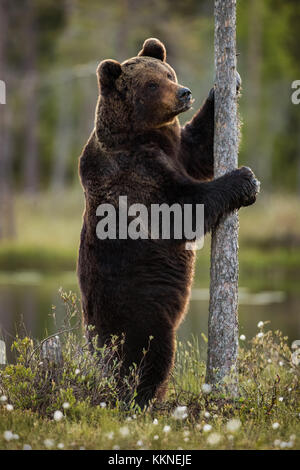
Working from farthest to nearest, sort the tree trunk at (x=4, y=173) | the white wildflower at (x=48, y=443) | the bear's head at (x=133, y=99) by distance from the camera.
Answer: the tree trunk at (x=4, y=173)
the bear's head at (x=133, y=99)
the white wildflower at (x=48, y=443)

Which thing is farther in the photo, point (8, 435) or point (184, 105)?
point (184, 105)

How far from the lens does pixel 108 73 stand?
207 inches

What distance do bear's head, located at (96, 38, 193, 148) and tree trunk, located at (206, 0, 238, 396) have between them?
34cm

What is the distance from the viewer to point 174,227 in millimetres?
5086

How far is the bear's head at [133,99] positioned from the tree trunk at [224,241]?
0.34 meters

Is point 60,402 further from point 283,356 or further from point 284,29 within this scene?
point 284,29

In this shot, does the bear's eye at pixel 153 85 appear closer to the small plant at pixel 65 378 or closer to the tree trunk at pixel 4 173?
the small plant at pixel 65 378

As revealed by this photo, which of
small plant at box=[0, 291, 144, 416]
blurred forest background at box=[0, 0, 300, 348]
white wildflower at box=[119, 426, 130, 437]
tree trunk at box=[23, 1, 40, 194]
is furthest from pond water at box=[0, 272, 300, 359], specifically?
tree trunk at box=[23, 1, 40, 194]

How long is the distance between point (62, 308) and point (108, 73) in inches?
245

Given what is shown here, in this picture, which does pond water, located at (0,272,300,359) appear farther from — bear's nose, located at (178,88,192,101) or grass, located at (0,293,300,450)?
bear's nose, located at (178,88,192,101)

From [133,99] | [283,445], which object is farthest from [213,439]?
[133,99]

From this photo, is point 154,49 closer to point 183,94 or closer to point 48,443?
point 183,94

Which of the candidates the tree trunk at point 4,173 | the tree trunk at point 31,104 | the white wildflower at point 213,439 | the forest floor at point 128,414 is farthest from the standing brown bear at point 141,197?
the tree trunk at point 31,104

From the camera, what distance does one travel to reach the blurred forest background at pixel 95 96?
60.4 feet
